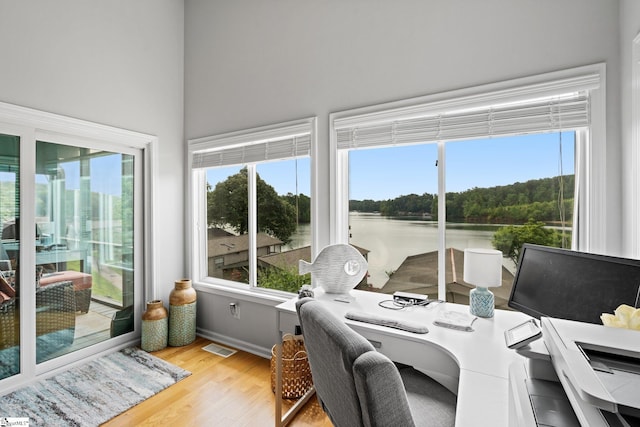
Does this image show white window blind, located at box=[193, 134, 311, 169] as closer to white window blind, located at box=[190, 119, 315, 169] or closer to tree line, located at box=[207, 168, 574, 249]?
white window blind, located at box=[190, 119, 315, 169]

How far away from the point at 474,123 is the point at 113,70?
2.86 meters

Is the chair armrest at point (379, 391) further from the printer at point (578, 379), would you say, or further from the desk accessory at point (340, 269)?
the desk accessory at point (340, 269)

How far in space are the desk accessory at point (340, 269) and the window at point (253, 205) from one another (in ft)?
1.59

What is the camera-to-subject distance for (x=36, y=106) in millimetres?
2156

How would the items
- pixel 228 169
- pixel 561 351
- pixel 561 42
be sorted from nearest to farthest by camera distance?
pixel 561 351, pixel 561 42, pixel 228 169

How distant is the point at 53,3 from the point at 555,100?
340 centimetres

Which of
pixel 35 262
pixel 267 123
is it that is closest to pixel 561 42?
pixel 267 123

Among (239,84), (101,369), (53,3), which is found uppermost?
(53,3)

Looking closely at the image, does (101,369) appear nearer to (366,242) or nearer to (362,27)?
(366,242)

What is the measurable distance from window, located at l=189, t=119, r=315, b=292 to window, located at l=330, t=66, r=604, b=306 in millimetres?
418

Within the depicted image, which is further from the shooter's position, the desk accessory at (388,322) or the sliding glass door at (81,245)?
the sliding glass door at (81,245)

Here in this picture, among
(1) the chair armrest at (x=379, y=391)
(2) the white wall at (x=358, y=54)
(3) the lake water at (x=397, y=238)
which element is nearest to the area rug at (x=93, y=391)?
(2) the white wall at (x=358, y=54)

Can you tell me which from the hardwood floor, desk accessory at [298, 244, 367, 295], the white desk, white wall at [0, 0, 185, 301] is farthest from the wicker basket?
white wall at [0, 0, 185, 301]

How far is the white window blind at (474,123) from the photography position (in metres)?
1.59
